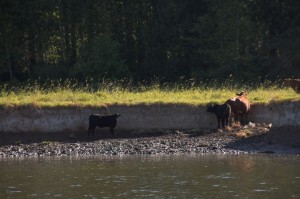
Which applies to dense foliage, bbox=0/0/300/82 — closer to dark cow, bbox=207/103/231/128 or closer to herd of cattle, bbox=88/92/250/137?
herd of cattle, bbox=88/92/250/137

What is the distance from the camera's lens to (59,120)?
104 feet

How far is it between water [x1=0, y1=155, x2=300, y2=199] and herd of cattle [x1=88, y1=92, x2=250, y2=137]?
12.2ft

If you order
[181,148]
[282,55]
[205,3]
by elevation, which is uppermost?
[205,3]

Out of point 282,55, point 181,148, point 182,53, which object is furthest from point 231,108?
point 182,53

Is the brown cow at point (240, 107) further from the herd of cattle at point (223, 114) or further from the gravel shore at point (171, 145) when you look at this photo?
the gravel shore at point (171, 145)

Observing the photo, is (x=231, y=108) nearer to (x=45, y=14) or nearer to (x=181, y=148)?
(x=181, y=148)

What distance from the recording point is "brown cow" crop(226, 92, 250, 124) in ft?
103

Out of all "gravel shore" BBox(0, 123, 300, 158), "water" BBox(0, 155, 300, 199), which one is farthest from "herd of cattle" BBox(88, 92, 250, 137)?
"water" BBox(0, 155, 300, 199)

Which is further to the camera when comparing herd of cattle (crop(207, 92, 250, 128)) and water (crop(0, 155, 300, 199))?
herd of cattle (crop(207, 92, 250, 128))

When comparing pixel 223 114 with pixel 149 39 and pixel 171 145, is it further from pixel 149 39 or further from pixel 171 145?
pixel 149 39

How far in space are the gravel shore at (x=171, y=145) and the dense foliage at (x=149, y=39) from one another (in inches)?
556

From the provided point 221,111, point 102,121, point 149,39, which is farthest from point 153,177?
point 149,39

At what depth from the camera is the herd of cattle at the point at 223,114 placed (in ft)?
101

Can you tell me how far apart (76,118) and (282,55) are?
675 inches
